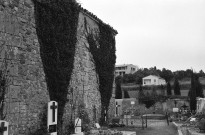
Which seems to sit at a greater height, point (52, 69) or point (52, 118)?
point (52, 69)

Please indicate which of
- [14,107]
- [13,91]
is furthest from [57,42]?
[14,107]

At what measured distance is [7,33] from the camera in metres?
7.55

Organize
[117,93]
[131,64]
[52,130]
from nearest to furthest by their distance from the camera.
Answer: [52,130] < [117,93] < [131,64]

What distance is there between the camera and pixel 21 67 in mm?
7984

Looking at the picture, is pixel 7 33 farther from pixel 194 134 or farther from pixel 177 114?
pixel 177 114

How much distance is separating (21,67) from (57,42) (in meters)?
1.99

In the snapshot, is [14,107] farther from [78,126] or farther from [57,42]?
[78,126]

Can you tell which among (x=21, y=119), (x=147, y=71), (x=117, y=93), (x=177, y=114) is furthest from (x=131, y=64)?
(x=21, y=119)

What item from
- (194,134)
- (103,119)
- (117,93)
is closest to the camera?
(194,134)

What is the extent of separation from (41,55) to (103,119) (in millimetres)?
6177

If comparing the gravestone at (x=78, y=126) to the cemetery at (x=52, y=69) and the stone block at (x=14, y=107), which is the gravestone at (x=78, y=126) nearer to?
the cemetery at (x=52, y=69)

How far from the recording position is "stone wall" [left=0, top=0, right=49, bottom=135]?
747 centimetres

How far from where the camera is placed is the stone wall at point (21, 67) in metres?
7.47

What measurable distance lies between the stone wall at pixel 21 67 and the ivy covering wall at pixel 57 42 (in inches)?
11.9
